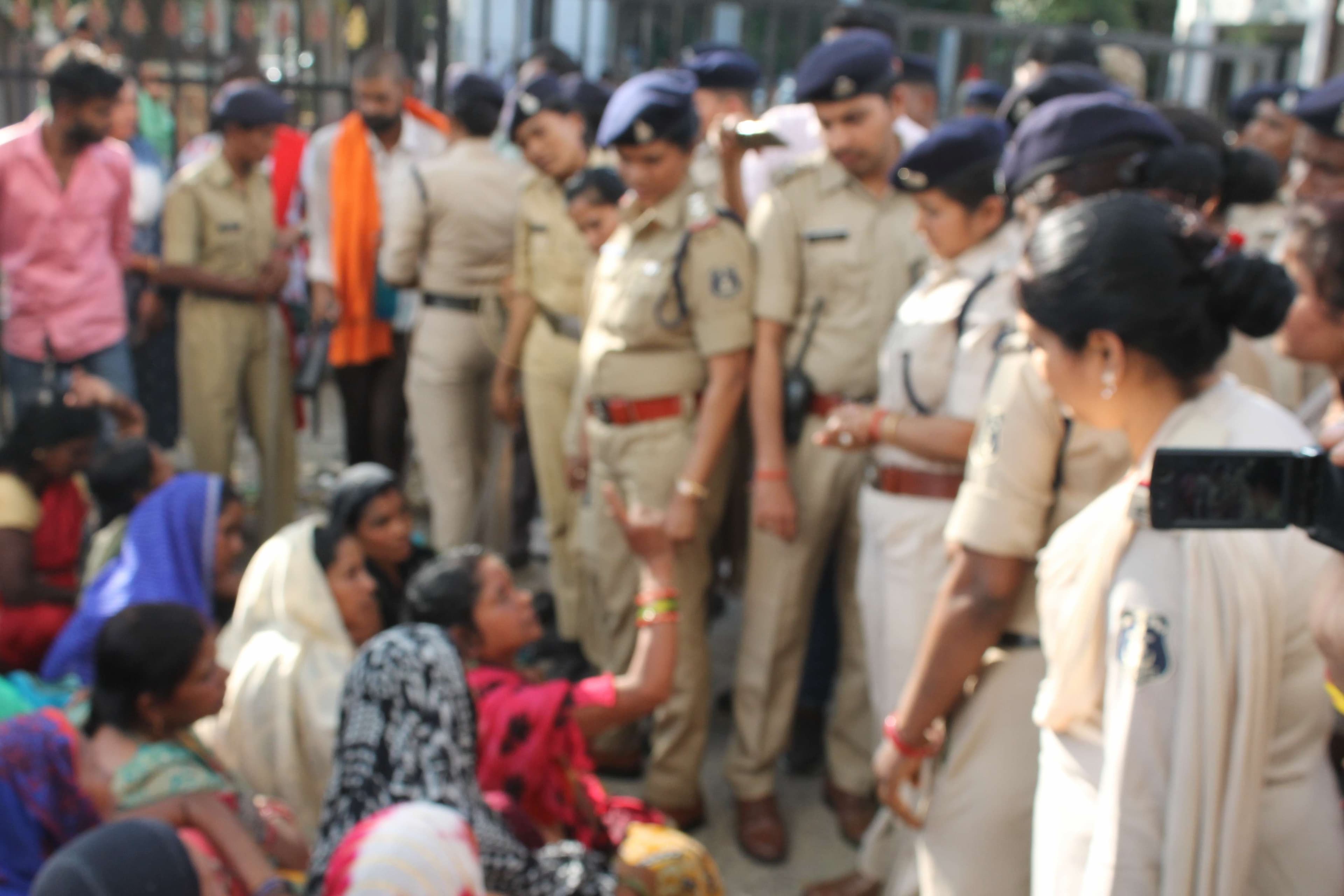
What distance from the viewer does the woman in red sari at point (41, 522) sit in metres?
3.29

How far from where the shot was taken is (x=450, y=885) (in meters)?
1.84

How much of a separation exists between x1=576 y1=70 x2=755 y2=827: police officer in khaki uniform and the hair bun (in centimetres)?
173

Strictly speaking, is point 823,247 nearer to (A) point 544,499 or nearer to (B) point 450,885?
(A) point 544,499

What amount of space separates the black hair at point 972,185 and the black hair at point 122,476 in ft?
7.51

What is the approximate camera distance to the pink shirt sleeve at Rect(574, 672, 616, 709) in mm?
2594

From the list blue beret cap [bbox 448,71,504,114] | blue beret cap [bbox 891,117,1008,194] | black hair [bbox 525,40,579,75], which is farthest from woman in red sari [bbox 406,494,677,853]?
black hair [bbox 525,40,579,75]

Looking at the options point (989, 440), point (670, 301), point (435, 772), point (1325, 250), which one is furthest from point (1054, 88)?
point (435, 772)

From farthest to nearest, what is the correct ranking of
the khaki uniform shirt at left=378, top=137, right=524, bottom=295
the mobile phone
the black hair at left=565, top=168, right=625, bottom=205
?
the khaki uniform shirt at left=378, top=137, right=524, bottom=295 → the black hair at left=565, top=168, right=625, bottom=205 → the mobile phone

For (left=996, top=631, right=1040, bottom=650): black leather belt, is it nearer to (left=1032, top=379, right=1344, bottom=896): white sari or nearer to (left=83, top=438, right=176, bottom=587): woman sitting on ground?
(left=1032, top=379, right=1344, bottom=896): white sari

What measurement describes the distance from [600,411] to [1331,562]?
2.38m

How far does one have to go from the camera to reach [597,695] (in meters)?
2.60

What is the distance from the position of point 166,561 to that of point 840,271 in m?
1.94

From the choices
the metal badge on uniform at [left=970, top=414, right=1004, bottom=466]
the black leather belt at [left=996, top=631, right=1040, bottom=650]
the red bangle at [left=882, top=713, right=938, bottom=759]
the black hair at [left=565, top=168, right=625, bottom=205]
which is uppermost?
the black hair at [left=565, top=168, right=625, bottom=205]

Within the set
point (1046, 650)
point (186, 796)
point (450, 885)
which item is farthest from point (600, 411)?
point (1046, 650)
